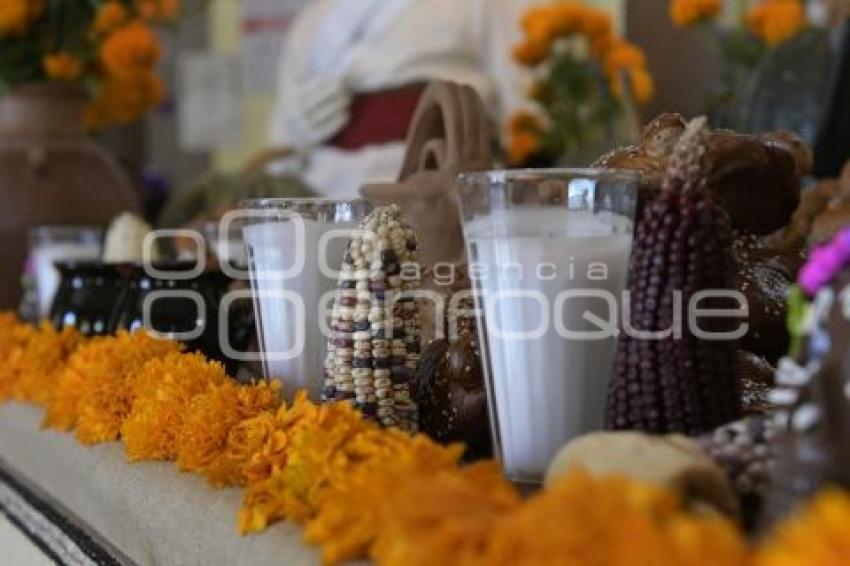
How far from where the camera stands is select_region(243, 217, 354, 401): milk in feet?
1.88

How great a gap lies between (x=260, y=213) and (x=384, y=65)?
148cm

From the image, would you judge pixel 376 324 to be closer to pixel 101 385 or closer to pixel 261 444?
pixel 261 444

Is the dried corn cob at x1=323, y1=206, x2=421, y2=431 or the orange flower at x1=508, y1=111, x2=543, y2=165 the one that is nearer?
the dried corn cob at x1=323, y1=206, x2=421, y2=431

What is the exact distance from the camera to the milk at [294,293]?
573 millimetres

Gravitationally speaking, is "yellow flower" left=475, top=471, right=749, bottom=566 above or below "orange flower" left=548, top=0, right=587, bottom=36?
below

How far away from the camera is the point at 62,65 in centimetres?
134

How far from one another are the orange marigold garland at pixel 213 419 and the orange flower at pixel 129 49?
2.86ft

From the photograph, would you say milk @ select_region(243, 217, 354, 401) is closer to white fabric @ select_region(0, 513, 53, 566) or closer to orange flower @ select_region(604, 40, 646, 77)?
white fabric @ select_region(0, 513, 53, 566)

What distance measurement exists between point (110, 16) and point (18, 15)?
4.1 inches

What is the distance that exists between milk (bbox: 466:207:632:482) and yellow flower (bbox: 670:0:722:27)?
3.76 feet

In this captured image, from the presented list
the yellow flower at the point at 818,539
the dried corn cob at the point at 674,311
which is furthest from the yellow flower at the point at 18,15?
the yellow flower at the point at 818,539

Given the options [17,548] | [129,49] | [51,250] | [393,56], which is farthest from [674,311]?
[393,56]

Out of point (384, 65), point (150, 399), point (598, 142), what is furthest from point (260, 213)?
point (384, 65)


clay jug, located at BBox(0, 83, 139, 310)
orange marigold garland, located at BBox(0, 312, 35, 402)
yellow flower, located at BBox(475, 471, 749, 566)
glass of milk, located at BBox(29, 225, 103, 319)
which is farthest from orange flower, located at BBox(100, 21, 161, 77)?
yellow flower, located at BBox(475, 471, 749, 566)
